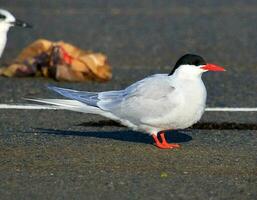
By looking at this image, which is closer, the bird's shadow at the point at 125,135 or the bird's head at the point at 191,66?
the bird's head at the point at 191,66

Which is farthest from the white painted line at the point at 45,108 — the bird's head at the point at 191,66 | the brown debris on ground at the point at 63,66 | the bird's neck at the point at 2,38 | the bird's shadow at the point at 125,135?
the bird's head at the point at 191,66

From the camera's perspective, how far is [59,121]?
959 centimetres

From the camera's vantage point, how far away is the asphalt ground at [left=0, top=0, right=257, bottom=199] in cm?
682

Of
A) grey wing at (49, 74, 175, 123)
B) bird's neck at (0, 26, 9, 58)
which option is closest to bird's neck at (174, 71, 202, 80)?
grey wing at (49, 74, 175, 123)

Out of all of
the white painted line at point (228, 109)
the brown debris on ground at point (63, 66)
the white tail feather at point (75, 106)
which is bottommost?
the brown debris on ground at point (63, 66)

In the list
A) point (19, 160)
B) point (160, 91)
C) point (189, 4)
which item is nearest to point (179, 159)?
point (160, 91)

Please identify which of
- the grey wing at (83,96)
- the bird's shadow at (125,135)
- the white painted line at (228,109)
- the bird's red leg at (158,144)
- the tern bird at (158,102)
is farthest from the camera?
the white painted line at (228,109)

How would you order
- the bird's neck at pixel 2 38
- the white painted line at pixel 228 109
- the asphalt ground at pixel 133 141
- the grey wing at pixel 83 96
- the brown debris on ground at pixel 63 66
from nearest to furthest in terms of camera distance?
1. the asphalt ground at pixel 133 141
2. the grey wing at pixel 83 96
3. the white painted line at pixel 228 109
4. the bird's neck at pixel 2 38
5. the brown debris on ground at pixel 63 66

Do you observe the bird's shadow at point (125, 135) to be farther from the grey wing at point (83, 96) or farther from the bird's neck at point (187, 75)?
the bird's neck at point (187, 75)

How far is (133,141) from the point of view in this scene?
8.55 metres

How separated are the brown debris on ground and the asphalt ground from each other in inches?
7.8

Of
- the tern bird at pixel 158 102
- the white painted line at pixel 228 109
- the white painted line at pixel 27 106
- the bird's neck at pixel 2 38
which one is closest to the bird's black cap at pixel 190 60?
the tern bird at pixel 158 102

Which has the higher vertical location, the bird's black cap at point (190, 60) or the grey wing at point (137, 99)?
the bird's black cap at point (190, 60)

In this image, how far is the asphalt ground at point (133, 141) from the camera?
682 centimetres
